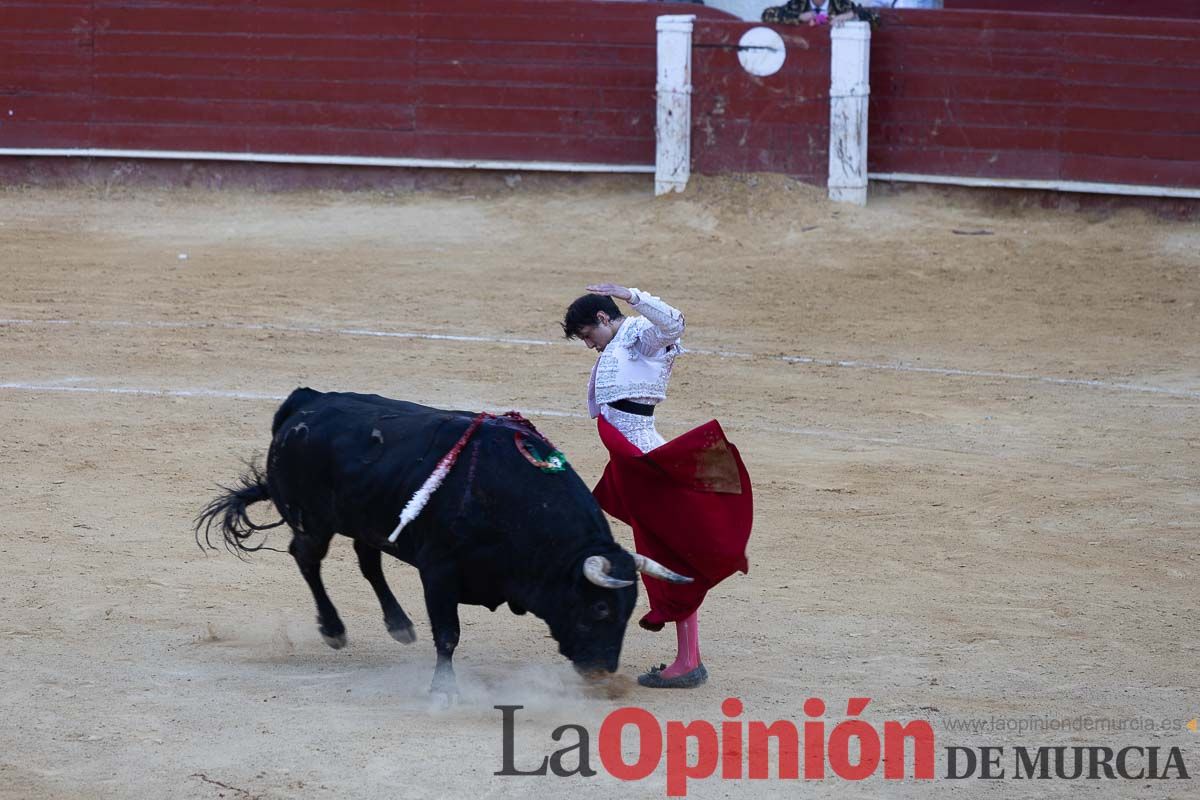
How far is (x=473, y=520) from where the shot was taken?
4.22m

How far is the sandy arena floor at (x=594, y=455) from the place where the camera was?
4102 millimetres

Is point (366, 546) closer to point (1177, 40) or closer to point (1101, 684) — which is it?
point (1101, 684)

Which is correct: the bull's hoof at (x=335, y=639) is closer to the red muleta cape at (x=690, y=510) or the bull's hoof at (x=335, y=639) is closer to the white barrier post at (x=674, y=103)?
the red muleta cape at (x=690, y=510)

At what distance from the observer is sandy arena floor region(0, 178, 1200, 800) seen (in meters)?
4.10

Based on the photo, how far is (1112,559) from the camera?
18.9 feet

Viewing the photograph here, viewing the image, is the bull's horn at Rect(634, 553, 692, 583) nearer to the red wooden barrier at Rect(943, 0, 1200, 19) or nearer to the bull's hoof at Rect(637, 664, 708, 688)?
the bull's hoof at Rect(637, 664, 708, 688)

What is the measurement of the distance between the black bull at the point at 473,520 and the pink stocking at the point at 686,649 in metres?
0.24

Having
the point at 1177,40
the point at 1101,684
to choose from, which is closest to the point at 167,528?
the point at 1101,684

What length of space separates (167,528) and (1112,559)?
343cm

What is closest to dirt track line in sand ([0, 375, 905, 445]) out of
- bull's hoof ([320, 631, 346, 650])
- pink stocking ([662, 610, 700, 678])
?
bull's hoof ([320, 631, 346, 650])

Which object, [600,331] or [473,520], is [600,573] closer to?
[473,520]

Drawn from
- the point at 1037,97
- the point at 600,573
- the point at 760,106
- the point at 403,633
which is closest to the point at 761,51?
the point at 760,106

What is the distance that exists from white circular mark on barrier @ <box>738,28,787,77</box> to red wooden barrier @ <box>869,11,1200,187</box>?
2.36 ft

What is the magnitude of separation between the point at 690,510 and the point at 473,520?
0.63m
